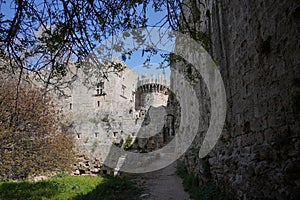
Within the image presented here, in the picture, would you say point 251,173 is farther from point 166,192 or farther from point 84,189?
point 84,189

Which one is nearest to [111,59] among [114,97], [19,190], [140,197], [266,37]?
[266,37]

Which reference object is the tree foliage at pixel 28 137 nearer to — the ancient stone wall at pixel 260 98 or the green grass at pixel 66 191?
the green grass at pixel 66 191

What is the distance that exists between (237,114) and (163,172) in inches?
282

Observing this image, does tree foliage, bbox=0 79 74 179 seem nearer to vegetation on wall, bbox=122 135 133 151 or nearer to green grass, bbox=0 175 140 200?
green grass, bbox=0 175 140 200

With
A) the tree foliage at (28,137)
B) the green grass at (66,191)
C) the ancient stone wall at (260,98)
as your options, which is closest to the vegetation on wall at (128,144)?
the tree foliage at (28,137)

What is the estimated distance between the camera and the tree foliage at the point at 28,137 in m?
8.55

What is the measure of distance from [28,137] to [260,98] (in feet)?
28.0

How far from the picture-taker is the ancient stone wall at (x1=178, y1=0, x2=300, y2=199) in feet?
7.61

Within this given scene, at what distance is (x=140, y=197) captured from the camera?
5973 millimetres

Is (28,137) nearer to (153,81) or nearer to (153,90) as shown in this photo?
(153,90)

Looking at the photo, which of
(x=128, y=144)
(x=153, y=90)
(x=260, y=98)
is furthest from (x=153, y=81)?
(x=260, y=98)

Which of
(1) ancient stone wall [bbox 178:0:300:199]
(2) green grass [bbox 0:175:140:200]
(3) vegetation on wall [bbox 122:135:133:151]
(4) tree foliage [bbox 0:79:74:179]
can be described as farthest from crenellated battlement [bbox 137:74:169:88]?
(1) ancient stone wall [bbox 178:0:300:199]

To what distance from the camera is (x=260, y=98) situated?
3.00m

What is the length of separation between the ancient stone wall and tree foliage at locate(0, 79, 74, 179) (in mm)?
6935
